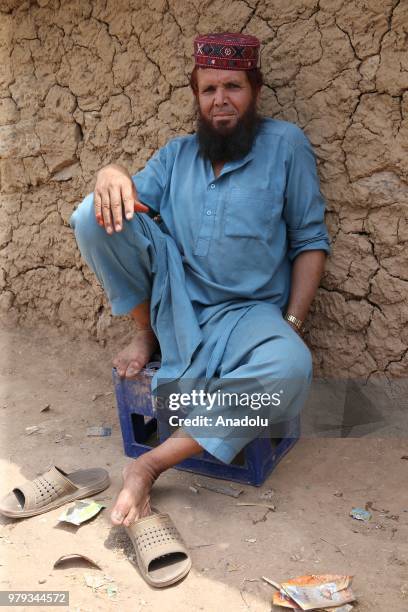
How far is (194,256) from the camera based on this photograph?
2734 millimetres

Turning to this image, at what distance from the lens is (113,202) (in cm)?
245

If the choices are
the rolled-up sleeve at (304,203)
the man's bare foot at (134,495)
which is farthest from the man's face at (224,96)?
the man's bare foot at (134,495)

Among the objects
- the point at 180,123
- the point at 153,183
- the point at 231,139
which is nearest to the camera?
the point at 231,139

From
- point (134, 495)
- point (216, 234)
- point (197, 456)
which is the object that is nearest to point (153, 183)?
point (216, 234)

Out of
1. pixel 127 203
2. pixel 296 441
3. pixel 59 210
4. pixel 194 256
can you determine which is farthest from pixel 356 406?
pixel 59 210

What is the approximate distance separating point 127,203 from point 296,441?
3.93 feet

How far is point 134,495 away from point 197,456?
14.8 inches

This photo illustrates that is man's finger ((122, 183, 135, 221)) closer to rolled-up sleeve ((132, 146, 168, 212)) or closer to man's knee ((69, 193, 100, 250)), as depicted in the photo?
man's knee ((69, 193, 100, 250))

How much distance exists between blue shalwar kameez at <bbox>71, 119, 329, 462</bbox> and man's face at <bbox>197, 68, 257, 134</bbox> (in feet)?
0.44

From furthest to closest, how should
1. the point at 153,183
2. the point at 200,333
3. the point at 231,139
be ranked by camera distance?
the point at 153,183, the point at 231,139, the point at 200,333

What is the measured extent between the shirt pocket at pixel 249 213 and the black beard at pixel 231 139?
154mm

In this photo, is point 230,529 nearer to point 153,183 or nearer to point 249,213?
point 249,213

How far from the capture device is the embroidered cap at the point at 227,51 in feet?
8.64

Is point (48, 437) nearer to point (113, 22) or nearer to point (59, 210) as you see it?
point (59, 210)
